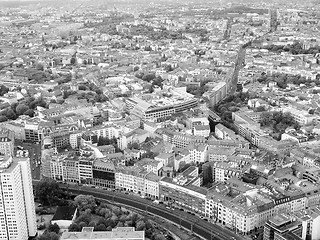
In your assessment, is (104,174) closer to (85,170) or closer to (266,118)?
(85,170)

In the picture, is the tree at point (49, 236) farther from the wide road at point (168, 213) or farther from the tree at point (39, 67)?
the tree at point (39, 67)

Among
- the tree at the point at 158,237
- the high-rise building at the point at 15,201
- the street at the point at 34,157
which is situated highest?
the high-rise building at the point at 15,201

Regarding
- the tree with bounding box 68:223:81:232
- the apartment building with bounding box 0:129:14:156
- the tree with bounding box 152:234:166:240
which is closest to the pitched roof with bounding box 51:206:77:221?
the tree with bounding box 68:223:81:232

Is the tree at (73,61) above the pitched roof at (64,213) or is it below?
above

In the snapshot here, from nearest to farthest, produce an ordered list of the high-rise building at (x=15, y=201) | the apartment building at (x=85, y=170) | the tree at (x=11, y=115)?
the high-rise building at (x=15, y=201) → the apartment building at (x=85, y=170) → the tree at (x=11, y=115)

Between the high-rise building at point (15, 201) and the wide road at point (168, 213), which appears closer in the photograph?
the high-rise building at point (15, 201)

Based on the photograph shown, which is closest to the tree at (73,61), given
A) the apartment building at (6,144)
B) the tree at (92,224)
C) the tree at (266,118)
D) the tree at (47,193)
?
the apartment building at (6,144)

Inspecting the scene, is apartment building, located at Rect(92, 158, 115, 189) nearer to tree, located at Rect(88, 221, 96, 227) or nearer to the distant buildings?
tree, located at Rect(88, 221, 96, 227)
